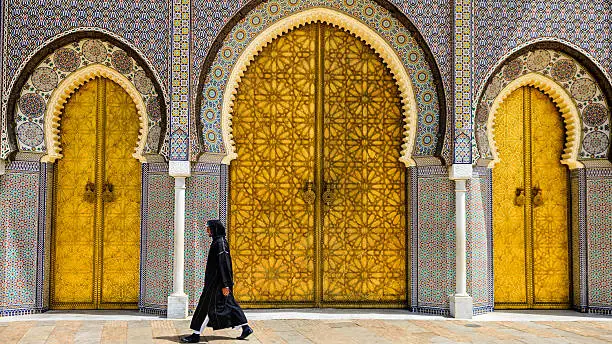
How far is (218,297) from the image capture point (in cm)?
624

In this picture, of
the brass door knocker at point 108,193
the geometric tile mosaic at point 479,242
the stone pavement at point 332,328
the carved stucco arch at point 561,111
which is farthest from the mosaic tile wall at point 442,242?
the brass door knocker at point 108,193

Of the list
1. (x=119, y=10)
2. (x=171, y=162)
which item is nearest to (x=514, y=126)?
(x=171, y=162)

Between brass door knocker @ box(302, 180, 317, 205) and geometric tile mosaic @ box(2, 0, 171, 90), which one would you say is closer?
geometric tile mosaic @ box(2, 0, 171, 90)

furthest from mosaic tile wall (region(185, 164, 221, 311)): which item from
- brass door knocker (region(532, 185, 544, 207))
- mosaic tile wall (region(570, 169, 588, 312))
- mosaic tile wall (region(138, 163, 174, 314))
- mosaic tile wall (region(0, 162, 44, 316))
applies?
mosaic tile wall (region(570, 169, 588, 312))

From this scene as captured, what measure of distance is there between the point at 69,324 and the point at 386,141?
3.72m

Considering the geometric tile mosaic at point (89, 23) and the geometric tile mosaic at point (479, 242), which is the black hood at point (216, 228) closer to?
the geometric tile mosaic at point (89, 23)

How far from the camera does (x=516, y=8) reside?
7812mm

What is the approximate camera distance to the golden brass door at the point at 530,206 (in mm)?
8078

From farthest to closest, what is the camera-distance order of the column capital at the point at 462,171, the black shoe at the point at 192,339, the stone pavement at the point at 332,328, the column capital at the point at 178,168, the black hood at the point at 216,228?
the column capital at the point at 462,171, the column capital at the point at 178,168, the stone pavement at the point at 332,328, the black hood at the point at 216,228, the black shoe at the point at 192,339

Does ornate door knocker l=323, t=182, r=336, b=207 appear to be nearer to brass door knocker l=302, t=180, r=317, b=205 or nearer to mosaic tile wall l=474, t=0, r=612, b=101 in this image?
brass door knocker l=302, t=180, r=317, b=205

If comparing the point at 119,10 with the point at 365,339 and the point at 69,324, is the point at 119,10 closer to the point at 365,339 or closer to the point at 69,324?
the point at 69,324

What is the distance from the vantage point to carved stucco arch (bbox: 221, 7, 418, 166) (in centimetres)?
774

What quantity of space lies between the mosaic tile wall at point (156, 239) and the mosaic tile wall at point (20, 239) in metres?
1.08

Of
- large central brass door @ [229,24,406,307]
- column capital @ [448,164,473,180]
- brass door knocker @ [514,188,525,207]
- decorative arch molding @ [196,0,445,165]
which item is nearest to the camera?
column capital @ [448,164,473,180]
